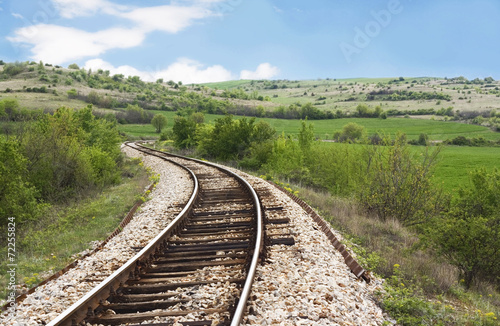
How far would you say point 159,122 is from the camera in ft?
290

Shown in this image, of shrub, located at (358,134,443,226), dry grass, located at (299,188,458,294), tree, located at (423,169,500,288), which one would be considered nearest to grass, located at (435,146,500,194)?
shrub, located at (358,134,443,226)

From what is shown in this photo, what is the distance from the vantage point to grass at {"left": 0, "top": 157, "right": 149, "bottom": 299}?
6.84 metres

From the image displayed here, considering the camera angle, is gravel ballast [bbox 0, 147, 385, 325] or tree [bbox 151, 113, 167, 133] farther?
tree [bbox 151, 113, 167, 133]

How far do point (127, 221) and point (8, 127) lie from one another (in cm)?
1206

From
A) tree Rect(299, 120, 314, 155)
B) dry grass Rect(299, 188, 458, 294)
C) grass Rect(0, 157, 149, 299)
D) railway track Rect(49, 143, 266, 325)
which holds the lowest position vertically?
grass Rect(0, 157, 149, 299)

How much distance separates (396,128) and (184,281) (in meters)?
91.4

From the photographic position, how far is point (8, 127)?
17688mm

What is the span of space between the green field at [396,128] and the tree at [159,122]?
1.77 meters

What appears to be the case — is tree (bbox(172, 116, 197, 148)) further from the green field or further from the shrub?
the green field

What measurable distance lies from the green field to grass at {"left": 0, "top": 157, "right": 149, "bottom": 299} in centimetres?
6177

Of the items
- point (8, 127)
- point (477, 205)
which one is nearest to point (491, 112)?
point (477, 205)

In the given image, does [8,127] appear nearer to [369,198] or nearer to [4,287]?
[4,287]

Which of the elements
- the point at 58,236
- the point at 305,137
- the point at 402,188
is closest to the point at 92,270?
the point at 58,236

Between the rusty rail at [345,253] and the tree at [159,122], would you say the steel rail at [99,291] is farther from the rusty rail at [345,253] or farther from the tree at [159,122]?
the tree at [159,122]
